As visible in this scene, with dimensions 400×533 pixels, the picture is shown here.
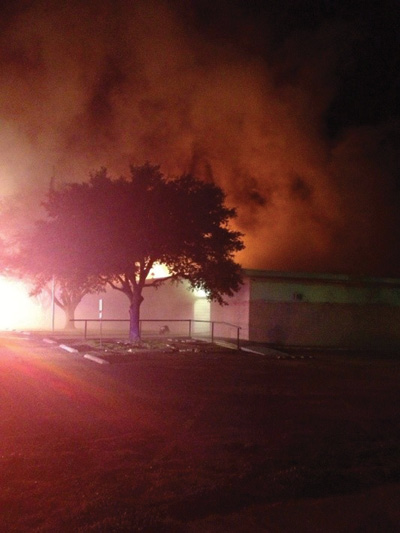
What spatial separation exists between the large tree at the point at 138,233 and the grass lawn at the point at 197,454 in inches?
409

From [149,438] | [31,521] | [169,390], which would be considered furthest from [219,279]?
[31,521]

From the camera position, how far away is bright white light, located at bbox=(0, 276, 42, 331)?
4400cm

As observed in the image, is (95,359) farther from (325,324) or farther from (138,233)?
(325,324)

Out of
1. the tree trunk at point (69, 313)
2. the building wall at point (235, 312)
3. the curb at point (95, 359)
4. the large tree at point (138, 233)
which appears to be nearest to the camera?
the curb at point (95, 359)

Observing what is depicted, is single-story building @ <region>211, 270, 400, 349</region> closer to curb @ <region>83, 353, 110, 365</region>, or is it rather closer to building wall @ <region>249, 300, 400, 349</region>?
building wall @ <region>249, 300, 400, 349</region>

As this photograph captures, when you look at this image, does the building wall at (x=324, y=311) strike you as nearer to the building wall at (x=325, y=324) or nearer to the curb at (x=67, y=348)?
the building wall at (x=325, y=324)

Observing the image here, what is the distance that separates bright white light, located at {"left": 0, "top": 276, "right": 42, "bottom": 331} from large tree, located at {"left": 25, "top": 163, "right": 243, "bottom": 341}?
17.3 m

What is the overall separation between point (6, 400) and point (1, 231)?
32.1 meters

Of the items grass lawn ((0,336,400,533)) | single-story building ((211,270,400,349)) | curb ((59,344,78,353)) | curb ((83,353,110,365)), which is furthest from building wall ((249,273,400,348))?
grass lawn ((0,336,400,533))

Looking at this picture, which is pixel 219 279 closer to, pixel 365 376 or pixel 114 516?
pixel 365 376

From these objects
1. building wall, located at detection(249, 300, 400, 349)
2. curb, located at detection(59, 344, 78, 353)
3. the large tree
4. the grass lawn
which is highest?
the large tree

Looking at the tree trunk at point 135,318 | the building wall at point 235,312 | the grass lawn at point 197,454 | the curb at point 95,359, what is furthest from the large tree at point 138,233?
the grass lawn at point 197,454

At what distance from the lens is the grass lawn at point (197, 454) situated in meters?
6.12

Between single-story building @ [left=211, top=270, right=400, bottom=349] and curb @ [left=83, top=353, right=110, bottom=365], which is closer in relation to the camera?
curb @ [left=83, top=353, right=110, bottom=365]
